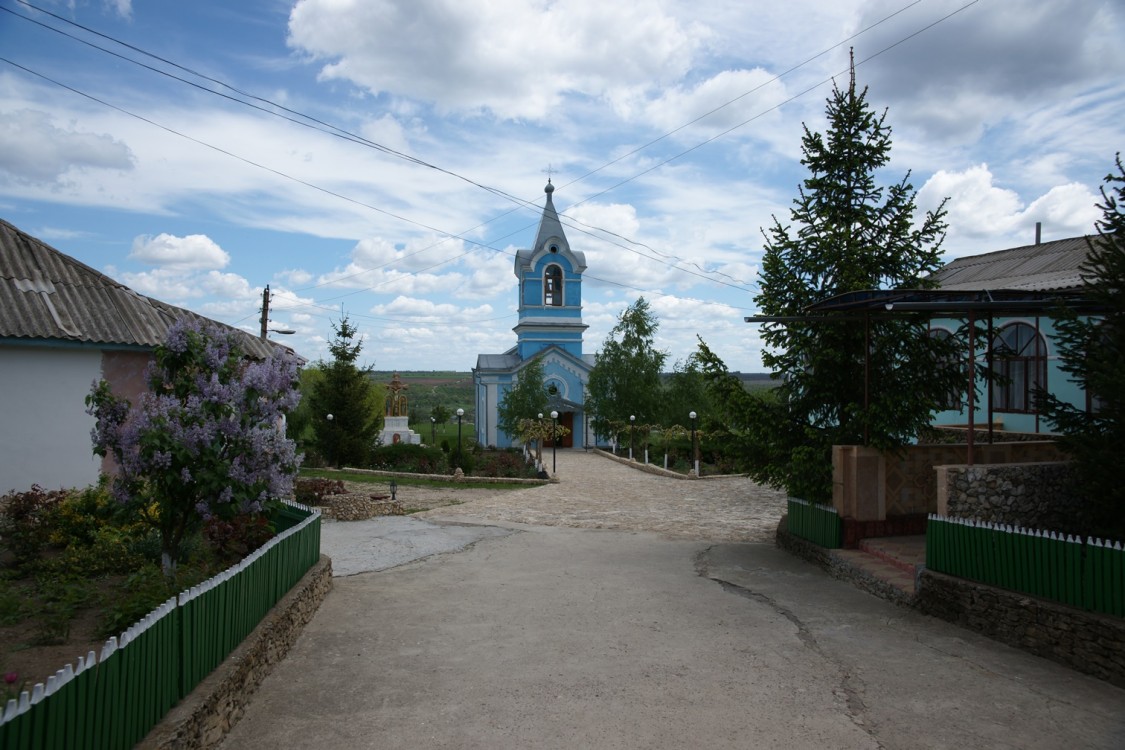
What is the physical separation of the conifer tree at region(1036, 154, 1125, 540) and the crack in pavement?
3281 millimetres

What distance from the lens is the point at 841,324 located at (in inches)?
516

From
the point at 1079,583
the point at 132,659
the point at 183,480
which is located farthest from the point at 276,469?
the point at 1079,583

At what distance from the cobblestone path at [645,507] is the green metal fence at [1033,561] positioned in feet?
21.5

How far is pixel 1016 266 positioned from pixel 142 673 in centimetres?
2178

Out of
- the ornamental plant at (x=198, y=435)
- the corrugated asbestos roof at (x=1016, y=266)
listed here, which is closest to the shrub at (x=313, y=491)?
the ornamental plant at (x=198, y=435)

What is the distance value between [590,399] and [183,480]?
119 feet

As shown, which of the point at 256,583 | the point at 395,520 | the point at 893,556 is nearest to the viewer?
the point at 256,583

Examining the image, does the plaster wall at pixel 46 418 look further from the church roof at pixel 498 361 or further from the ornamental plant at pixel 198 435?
the church roof at pixel 498 361

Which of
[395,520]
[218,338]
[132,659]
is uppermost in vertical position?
[218,338]

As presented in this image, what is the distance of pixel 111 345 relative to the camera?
463 inches

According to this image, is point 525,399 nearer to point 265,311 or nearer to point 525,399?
point 525,399

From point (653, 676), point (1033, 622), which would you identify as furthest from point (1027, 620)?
point (653, 676)

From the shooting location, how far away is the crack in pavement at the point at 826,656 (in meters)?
6.15

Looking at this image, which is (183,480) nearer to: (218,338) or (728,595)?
(218,338)
